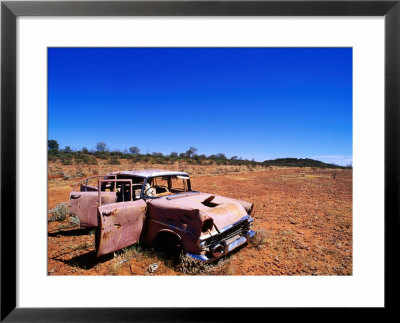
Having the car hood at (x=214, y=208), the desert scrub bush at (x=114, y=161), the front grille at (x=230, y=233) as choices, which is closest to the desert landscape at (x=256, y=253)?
the front grille at (x=230, y=233)

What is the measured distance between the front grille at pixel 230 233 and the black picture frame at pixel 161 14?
65 cm

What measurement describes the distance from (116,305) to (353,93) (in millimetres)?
3326

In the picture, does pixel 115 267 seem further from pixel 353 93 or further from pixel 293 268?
pixel 353 93

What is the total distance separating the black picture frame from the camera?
5.90 feet

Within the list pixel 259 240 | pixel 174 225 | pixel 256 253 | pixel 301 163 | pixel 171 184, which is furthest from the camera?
pixel 301 163

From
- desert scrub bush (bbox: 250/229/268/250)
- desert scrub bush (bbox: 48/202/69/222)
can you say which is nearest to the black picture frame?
desert scrub bush (bbox: 250/229/268/250)

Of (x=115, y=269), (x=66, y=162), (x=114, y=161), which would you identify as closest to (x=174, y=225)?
(x=115, y=269)

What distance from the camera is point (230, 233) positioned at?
8.53 feet

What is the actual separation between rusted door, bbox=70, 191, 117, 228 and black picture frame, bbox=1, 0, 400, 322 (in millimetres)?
1230

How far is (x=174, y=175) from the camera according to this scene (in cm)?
350

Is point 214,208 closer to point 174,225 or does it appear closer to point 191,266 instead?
point 174,225

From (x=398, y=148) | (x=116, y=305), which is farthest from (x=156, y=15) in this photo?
A: (x=116, y=305)

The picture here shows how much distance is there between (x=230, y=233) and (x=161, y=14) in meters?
2.62

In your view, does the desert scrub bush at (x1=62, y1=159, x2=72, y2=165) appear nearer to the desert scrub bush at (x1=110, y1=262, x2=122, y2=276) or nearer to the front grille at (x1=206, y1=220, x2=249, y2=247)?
the desert scrub bush at (x1=110, y1=262, x2=122, y2=276)
